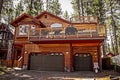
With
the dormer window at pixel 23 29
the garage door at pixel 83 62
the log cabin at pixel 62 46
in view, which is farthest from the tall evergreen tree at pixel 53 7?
the garage door at pixel 83 62

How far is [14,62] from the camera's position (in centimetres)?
2259

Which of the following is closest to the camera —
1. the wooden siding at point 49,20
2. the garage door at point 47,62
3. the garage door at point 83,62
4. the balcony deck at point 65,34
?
the balcony deck at point 65,34

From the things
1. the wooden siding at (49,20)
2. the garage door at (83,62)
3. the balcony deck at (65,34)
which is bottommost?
the garage door at (83,62)

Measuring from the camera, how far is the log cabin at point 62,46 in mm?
16828

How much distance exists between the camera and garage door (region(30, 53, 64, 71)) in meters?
18.5

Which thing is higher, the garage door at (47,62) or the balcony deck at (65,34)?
the balcony deck at (65,34)

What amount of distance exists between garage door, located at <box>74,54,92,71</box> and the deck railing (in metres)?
3.16

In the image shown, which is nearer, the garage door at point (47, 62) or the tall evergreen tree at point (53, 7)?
the garage door at point (47, 62)

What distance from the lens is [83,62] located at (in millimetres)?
18828

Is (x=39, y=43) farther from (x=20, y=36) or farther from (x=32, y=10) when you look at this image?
(x=32, y=10)

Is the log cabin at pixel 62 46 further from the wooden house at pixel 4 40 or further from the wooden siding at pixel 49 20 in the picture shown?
the wooden house at pixel 4 40

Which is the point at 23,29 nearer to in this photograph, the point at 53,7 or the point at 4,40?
the point at 4,40

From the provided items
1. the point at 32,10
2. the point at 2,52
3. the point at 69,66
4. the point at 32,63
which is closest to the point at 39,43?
the point at 32,63

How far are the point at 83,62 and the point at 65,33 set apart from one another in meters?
4.09
